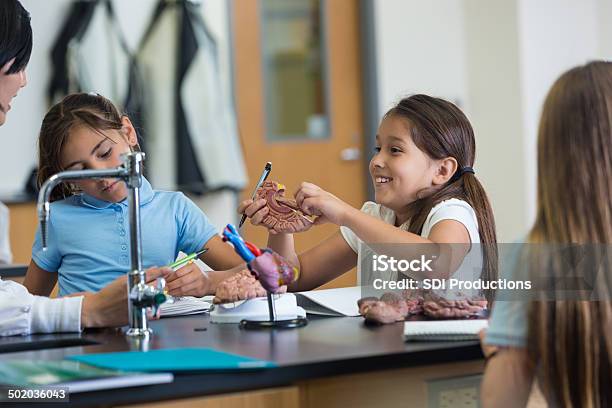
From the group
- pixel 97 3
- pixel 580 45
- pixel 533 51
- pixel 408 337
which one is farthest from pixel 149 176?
pixel 408 337

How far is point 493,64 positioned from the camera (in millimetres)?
5391

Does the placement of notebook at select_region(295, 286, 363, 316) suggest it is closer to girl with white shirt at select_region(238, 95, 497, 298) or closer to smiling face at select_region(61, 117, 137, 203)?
girl with white shirt at select_region(238, 95, 497, 298)

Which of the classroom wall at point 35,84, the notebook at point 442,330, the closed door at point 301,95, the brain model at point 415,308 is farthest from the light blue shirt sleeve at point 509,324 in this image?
the closed door at point 301,95

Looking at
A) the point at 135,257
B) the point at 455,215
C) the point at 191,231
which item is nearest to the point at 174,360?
the point at 135,257

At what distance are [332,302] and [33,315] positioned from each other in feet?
1.74

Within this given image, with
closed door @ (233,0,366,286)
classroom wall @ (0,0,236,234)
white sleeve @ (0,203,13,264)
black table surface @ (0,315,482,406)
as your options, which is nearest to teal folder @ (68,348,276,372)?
black table surface @ (0,315,482,406)

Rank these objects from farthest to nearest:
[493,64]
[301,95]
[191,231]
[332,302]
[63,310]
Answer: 1. [493,64]
2. [301,95]
3. [191,231]
4. [332,302]
5. [63,310]

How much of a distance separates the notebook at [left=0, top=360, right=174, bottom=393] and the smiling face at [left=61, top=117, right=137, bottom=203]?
0.88 metres

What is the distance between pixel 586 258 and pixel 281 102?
12.4ft

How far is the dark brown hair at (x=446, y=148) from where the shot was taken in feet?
6.43

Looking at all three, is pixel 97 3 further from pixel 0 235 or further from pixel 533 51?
pixel 533 51

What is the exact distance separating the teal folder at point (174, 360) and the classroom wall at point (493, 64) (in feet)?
12.9

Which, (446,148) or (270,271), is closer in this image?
(270,271)

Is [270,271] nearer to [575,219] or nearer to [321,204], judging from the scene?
[321,204]
